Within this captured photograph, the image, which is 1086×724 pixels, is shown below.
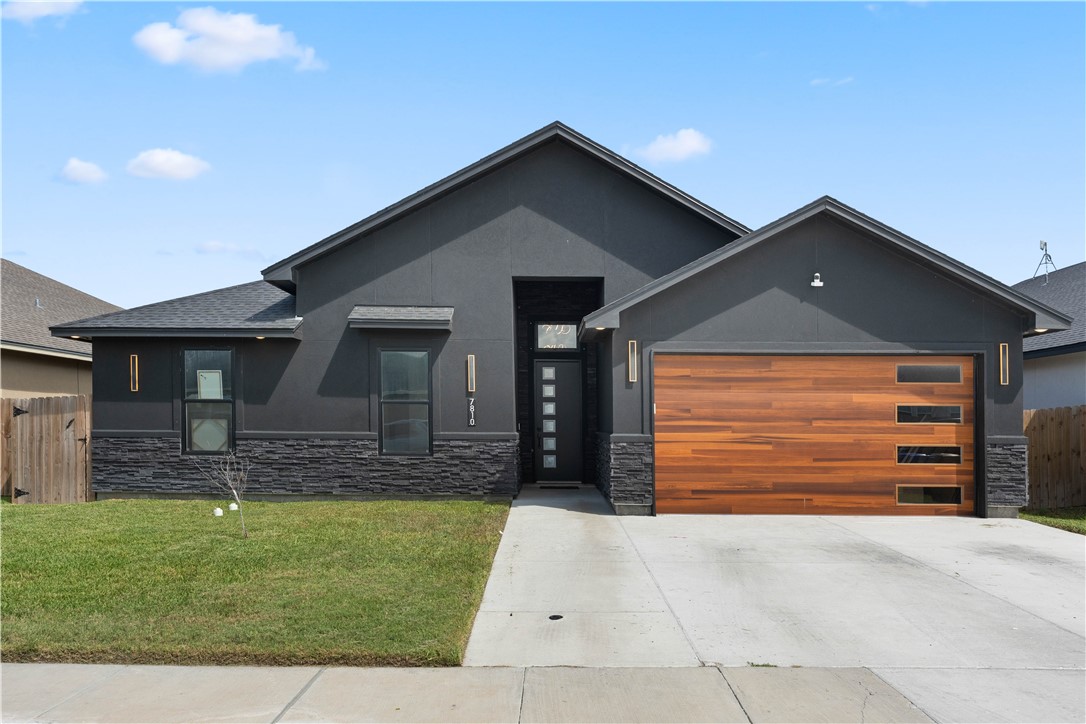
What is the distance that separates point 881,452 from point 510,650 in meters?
8.02

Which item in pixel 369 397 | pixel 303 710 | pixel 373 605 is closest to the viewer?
pixel 303 710

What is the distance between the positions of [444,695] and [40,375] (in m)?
16.3

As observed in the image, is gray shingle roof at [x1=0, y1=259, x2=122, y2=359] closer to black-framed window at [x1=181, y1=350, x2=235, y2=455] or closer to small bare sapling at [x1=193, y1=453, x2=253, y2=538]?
black-framed window at [x1=181, y1=350, x2=235, y2=455]

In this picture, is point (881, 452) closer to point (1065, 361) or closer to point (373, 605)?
point (1065, 361)

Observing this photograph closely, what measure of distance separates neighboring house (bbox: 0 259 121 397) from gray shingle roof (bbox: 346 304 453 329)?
8.11m

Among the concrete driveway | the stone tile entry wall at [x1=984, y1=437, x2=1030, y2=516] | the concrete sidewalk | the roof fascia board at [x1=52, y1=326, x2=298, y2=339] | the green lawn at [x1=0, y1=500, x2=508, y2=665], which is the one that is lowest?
the concrete driveway

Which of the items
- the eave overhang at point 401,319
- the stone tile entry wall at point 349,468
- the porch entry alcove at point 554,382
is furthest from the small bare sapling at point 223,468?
the porch entry alcove at point 554,382

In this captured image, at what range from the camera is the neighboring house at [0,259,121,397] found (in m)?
15.6

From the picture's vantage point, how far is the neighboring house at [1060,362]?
13.6m

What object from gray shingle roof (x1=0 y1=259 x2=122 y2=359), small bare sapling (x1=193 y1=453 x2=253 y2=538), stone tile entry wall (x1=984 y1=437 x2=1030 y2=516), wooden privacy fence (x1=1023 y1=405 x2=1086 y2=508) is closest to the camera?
stone tile entry wall (x1=984 y1=437 x2=1030 y2=516)

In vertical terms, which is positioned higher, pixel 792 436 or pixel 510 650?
pixel 792 436

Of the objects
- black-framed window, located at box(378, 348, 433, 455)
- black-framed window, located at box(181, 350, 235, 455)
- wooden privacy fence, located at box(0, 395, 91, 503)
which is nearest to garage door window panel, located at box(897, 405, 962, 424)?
black-framed window, located at box(378, 348, 433, 455)

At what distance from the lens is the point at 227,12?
11.0m

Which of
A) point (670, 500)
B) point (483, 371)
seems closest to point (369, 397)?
point (483, 371)
